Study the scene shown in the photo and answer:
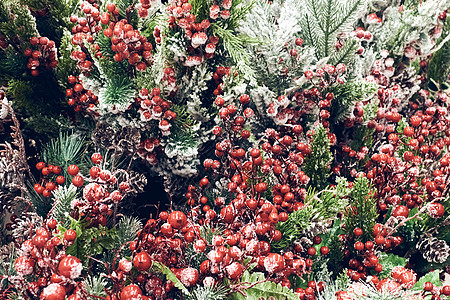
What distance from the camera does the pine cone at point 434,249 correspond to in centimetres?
65

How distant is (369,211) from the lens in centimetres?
63

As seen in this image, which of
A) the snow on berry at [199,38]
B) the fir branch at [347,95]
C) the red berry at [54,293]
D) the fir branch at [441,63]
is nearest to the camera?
the red berry at [54,293]

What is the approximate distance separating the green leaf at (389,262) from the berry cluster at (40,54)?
67 cm

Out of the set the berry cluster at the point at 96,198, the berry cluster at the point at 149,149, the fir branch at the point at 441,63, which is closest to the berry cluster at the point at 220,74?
the berry cluster at the point at 149,149

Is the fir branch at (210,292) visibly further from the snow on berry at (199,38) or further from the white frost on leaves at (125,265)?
the snow on berry at (199,38)

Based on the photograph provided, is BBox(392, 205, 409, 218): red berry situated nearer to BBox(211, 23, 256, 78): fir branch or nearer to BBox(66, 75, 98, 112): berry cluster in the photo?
BBox(211, 23, 256, 78): fir branch

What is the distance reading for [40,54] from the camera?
722 millimetres

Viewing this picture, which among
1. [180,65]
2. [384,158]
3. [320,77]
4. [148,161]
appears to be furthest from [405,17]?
[148,161]

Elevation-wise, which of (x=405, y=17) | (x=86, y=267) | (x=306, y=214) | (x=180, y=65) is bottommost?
(x=86, y=267)

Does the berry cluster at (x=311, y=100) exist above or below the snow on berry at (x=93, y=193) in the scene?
above

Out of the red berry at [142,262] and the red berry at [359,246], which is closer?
the red berry at [142,262]

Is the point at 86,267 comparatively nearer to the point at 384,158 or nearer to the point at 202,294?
the point at 202,294

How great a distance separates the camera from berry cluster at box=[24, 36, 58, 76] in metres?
0.71

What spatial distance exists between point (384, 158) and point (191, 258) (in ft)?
1.11
